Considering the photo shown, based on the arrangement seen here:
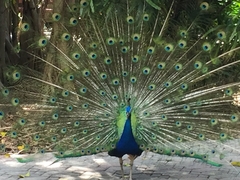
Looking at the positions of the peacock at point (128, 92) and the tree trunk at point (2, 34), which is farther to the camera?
the tree trunk at point (2, 34)

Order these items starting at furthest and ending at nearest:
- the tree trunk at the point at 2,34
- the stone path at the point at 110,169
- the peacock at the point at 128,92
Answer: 1. the tree trunk at the point at 2,34
2. the stone path at the point at 110,169
3. the peacock at the point at 128,92

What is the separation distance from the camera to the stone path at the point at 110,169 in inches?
182

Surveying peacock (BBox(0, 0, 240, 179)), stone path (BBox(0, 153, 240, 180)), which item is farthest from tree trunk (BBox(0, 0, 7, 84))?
peacock (BBox(0, 0, 240, 179))

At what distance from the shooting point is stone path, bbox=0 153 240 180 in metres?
4.62

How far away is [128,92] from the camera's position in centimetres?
439

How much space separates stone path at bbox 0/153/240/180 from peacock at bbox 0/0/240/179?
12.8 inches

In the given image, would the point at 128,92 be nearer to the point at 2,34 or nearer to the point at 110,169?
the point at 110,169

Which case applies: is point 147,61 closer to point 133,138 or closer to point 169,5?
point 133,138

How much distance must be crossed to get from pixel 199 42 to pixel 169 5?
0.95m

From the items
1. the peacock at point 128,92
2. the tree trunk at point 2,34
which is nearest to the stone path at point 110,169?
the peacock at point 128,92

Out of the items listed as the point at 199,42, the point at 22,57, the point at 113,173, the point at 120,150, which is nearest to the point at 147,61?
the point at 199,42

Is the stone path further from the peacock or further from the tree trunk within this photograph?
the tree trunk

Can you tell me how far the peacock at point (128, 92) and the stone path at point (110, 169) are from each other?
0.32 m

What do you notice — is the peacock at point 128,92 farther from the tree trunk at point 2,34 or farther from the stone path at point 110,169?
the tree trunk at point 2,34
